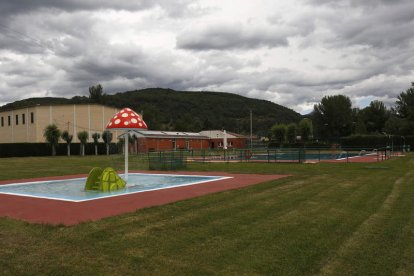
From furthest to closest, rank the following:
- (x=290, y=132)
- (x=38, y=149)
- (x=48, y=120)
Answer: (x=290, y=132) → (x=48, y=120) → (x=38, y=149)

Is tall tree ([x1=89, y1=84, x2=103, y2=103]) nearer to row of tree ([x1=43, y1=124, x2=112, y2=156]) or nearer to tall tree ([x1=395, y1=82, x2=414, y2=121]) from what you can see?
row of tree ([x1=43, y1=124, x2=112, y2=156])

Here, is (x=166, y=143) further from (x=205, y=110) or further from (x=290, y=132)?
(x=205, y=110)

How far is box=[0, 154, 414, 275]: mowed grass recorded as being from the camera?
197 inches

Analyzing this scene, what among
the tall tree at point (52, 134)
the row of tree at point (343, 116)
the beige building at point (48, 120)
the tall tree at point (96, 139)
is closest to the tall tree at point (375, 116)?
the row of tree at point (343, 116)

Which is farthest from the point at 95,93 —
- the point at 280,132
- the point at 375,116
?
the point at 375,116

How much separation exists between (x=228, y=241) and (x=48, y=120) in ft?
183

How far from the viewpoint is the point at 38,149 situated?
52.0 metres

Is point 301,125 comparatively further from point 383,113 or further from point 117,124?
point 117,124

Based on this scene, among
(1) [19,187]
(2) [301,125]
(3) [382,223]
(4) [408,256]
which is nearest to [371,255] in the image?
(4) [408,256]

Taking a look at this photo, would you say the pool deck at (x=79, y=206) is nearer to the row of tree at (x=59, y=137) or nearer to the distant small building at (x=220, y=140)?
the row of tree at (x=59, y=137)

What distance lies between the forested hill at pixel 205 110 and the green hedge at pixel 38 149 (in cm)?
4490

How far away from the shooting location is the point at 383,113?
90.5 m

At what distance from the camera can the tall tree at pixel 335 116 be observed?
3538 inches

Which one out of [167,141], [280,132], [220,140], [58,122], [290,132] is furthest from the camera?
[220,140]
